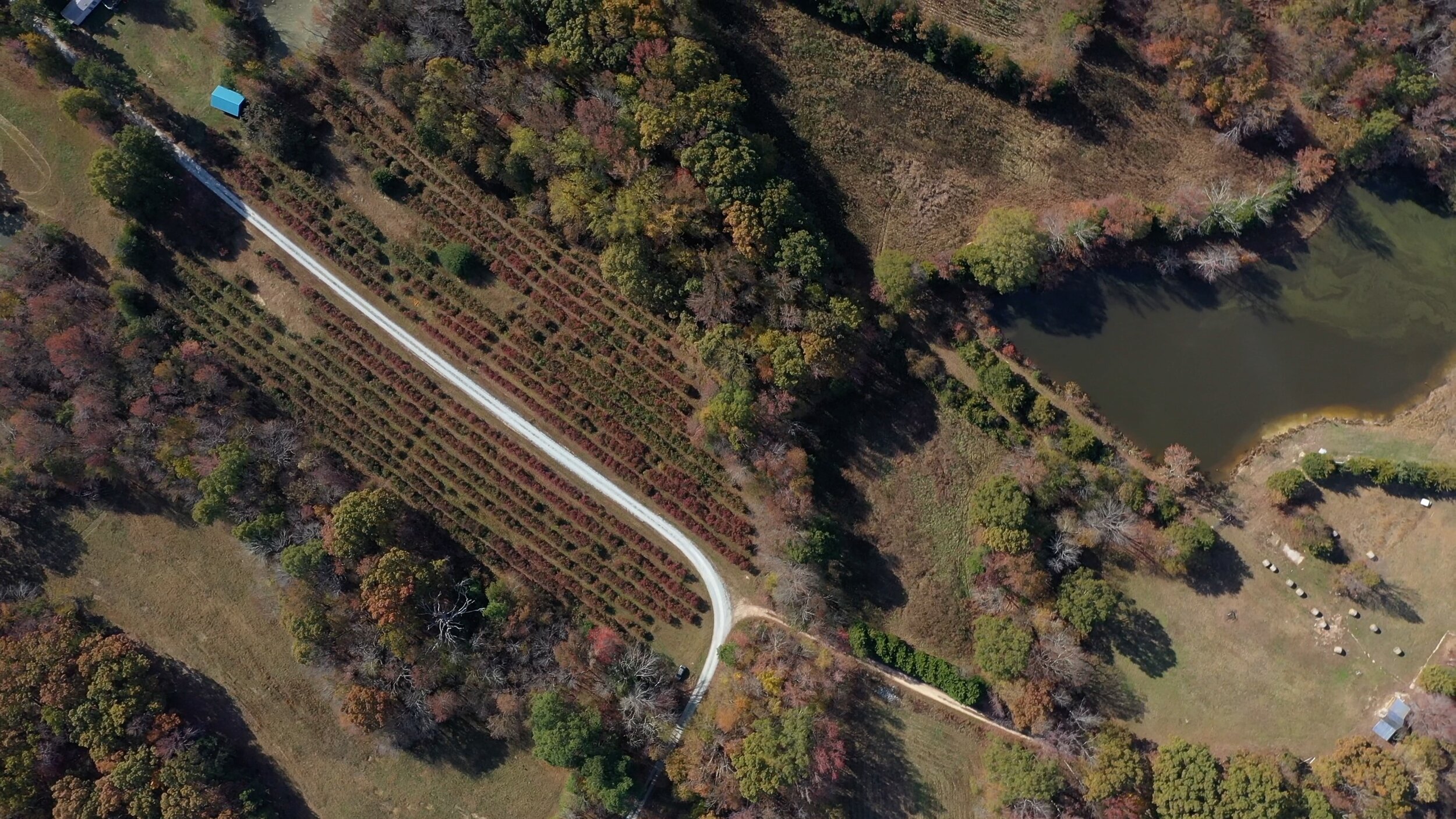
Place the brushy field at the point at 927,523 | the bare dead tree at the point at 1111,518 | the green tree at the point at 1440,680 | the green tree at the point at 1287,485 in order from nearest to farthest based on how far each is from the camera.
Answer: the green tree at the point at 1440,680 < the bare dead tree at the point at 1111,518 < the green tree at the point at 1287,485 < the brushy field at the point at 927,523

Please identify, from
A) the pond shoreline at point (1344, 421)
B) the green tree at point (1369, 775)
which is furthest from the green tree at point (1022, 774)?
the pond shoreline at point (1344, 421)

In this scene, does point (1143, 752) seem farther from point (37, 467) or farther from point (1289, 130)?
point (37, 467)

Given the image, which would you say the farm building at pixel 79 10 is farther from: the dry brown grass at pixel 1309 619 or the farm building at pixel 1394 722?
the farm building at pixel 1394 722

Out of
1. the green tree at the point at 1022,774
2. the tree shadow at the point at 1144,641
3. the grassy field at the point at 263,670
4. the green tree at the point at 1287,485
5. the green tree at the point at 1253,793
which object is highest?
the green tree at the point at 1287,485

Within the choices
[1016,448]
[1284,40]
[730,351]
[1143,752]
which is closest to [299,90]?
Answer: [730,351]

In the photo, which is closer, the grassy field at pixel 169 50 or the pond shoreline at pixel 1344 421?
the pond shoreline at pixel 1344 421

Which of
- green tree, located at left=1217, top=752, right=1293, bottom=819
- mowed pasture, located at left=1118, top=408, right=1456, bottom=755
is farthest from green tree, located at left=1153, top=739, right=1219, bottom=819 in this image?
mowed pasture, located at left=1118, top=408, right=1456, bottom=755

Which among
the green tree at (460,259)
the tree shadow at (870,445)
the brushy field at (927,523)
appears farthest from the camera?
the green tree at (460,259)

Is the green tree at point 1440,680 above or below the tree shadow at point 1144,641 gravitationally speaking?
above

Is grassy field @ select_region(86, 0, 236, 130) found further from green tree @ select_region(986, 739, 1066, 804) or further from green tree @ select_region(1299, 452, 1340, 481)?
green tree @ select_region(1299, 452, 1340, 481)
